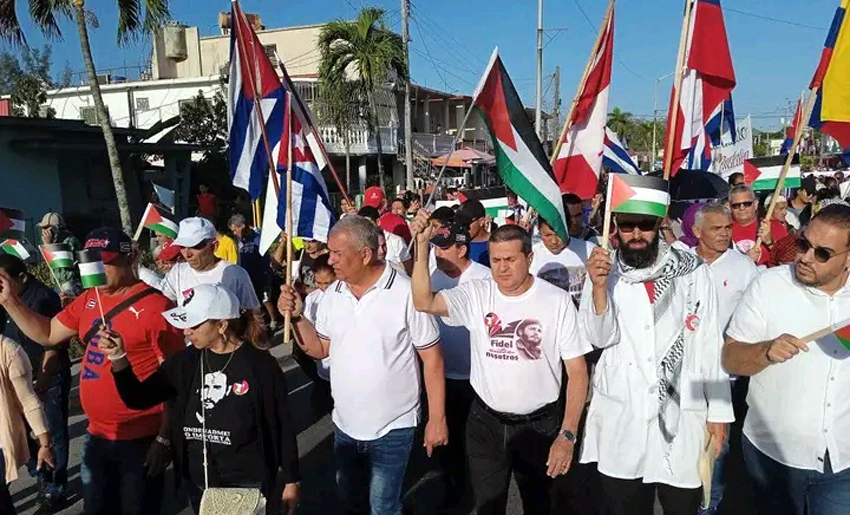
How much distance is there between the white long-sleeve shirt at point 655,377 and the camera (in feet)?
10.4

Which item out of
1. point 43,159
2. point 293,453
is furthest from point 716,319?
point 43,159

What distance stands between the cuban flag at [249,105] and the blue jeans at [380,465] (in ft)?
8.57

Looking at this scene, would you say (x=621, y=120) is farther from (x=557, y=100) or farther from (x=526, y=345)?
(x=526, y=345)

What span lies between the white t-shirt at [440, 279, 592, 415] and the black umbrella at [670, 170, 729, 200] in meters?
4.55

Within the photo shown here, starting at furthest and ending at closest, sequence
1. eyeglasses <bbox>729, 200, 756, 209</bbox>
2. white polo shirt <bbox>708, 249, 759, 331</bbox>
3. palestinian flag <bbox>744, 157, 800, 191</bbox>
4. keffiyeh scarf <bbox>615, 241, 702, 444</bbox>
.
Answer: palestinian flag <bbox>744, 157, 800, 191</bbox>, eyeglasses <bbox>729, 200, 756, 209</bbox>, white polo shirt <bbox>708, 249, 759, 331</bbox>, keffiyeh scarf <bbox>615, 241, 702, 444</bbox>

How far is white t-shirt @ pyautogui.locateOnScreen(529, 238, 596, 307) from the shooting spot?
505cm

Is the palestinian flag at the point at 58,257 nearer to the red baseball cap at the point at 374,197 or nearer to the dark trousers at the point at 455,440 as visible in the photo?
the dark trousers at the point at 455,440

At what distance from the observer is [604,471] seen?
10.8 feet

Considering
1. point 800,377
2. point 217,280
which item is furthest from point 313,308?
point 800,377

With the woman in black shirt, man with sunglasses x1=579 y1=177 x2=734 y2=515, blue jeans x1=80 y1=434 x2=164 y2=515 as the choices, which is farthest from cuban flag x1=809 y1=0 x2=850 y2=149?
blue jeans x1=80 y1=434 x2=164 y2=515

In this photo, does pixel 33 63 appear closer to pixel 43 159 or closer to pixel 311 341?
pixel 43 159

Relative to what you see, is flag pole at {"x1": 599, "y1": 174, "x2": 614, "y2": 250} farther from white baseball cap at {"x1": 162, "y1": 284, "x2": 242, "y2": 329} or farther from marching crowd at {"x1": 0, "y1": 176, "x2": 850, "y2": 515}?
white baseball cap at {"x1": 162, "y1": 284, "x2": 242, "y2": 329}

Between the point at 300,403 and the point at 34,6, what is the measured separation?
9.89 m

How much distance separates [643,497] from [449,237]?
2156 millimetres
